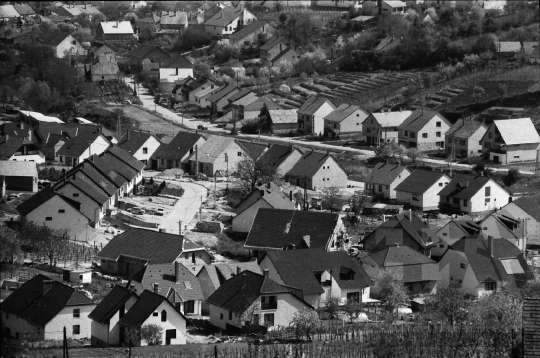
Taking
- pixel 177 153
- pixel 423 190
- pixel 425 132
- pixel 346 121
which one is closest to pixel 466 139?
pixel 425 132

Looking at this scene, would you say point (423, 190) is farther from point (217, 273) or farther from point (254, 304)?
point (254, 304)

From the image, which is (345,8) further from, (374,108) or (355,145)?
(355,145)

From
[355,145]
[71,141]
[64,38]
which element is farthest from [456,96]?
[64,38]

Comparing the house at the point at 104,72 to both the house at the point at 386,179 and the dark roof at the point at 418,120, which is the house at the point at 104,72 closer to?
the dark roof at the point at 418,120

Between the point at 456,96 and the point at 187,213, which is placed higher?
the point at 456,96

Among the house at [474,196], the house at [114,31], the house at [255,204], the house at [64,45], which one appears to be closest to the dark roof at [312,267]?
the house at [255,204]

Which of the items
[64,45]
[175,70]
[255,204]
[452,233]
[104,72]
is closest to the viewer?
[452,233]

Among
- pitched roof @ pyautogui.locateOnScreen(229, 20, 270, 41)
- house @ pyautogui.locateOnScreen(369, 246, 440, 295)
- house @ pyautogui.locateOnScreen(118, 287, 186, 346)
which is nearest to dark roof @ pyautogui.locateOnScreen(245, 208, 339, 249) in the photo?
house @ pyautogui.locateOnScreen(369, 246, 440, 295)
